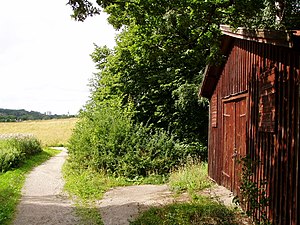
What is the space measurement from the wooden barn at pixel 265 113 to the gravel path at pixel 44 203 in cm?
434

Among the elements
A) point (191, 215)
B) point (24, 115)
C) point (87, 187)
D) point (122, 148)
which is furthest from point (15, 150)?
point (24, 115)

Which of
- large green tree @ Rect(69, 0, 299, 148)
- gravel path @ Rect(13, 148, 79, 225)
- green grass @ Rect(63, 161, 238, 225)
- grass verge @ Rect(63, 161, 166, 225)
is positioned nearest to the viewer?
green grass @ Rect(63, 161, 238, 225)

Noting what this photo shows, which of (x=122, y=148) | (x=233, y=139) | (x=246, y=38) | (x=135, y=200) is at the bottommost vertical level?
(x=135, y=200)

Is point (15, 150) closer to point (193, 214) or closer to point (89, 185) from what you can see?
point (89, 185)

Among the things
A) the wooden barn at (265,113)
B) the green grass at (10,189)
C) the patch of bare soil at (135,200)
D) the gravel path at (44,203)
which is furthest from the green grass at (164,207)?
the green grass at (10,189)

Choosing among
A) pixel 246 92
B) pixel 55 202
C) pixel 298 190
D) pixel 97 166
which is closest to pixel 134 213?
pixel 55 202

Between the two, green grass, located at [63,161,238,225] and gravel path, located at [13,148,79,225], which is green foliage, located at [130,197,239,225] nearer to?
green grass, located at [63,161,238,225]

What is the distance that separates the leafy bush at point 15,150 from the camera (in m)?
16.8

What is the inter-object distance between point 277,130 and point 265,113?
73 centimetres

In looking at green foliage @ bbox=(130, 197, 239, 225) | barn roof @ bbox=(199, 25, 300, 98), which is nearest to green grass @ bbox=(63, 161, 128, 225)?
green foliage @ bbox=(130, 197, 239, 225)

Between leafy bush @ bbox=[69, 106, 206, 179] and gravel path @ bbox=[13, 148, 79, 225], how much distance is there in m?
1.78

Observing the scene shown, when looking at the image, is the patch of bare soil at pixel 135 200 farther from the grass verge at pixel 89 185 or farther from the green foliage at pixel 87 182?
the green foliage at pixel 87 182

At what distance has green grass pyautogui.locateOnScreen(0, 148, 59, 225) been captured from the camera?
9127mm

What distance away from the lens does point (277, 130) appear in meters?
6.23
